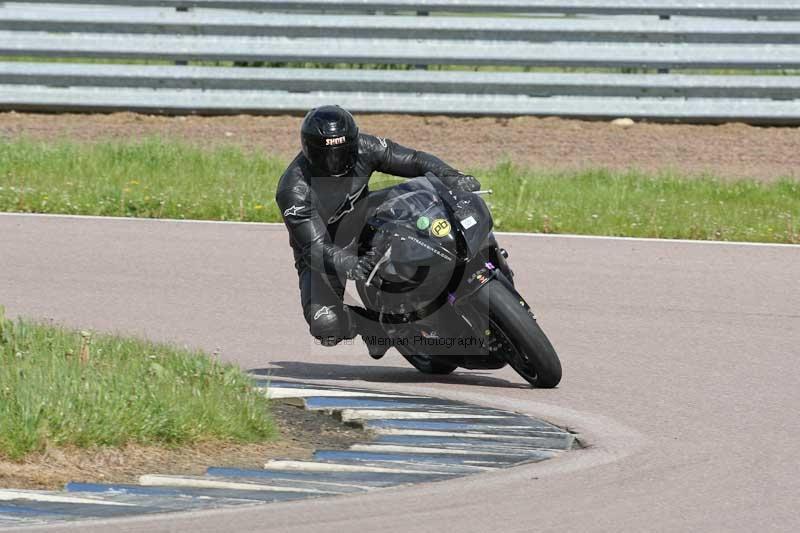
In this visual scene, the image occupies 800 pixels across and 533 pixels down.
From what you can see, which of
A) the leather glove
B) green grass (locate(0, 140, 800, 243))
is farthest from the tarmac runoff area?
green grass (locate(0, 140, 800, 243))

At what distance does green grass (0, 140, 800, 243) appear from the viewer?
12.7 metres

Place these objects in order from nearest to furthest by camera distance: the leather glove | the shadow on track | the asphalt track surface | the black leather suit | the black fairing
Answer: the asphalt track surface → the black fairing → the leather glove → the black leather suit → the shadow on track

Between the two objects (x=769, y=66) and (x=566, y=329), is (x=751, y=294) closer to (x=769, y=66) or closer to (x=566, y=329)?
(x=566, y=329)

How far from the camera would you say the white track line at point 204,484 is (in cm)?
588

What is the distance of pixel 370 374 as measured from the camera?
862 cm

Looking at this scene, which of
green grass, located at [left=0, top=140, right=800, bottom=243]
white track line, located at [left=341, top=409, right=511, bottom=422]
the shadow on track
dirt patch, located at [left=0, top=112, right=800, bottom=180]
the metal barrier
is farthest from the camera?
the metal barrier

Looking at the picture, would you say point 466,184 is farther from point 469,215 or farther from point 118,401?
point 118,401

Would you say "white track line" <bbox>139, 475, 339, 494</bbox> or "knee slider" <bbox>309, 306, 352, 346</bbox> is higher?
"knee slider" <bbox>309, 306, 352, 346</bbox>

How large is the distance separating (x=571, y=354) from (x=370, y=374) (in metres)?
1.16

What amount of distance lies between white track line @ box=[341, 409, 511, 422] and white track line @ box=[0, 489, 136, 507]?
1.65m

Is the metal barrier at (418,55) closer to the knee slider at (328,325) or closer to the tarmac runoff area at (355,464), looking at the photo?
the knee slider at (328,325)

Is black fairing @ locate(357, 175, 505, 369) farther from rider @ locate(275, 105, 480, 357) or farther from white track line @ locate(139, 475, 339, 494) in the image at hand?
white track line @ locate(139, 475, 339, 494)

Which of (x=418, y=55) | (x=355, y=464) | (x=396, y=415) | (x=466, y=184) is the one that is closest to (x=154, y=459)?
(x=355, y=464)

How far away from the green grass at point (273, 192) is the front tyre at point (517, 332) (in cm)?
479
